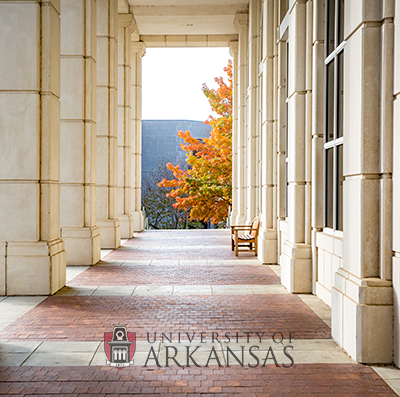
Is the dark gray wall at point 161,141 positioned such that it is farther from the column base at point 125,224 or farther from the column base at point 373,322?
the column base at point 373,322

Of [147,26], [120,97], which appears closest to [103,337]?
[120,97]

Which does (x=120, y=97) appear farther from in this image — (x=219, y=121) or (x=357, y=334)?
(x=357, y=334)

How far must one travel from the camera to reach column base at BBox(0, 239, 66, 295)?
769cm

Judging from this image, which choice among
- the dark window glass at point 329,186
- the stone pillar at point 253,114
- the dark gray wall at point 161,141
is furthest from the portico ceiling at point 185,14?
the dark gray wall at point 161,141

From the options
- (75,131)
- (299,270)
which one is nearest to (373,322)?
(299,270)

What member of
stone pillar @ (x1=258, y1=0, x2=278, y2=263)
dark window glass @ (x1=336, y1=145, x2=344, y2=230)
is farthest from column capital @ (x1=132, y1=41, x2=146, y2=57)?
dark window glass @ (x1=336, y1=145, x2=344, y2=230)

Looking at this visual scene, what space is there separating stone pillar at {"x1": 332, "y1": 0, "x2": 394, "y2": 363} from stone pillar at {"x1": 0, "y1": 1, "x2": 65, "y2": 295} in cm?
503

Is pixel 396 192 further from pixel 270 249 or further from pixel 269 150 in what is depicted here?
pixel 269 150

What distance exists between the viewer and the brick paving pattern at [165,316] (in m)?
5.62

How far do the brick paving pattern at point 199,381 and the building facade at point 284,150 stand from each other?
53 cm

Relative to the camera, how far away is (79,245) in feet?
35.8

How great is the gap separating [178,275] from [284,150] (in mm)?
3703

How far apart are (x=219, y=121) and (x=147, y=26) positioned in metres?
6.93

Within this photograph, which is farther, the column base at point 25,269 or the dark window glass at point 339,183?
the column base at point 25,269
